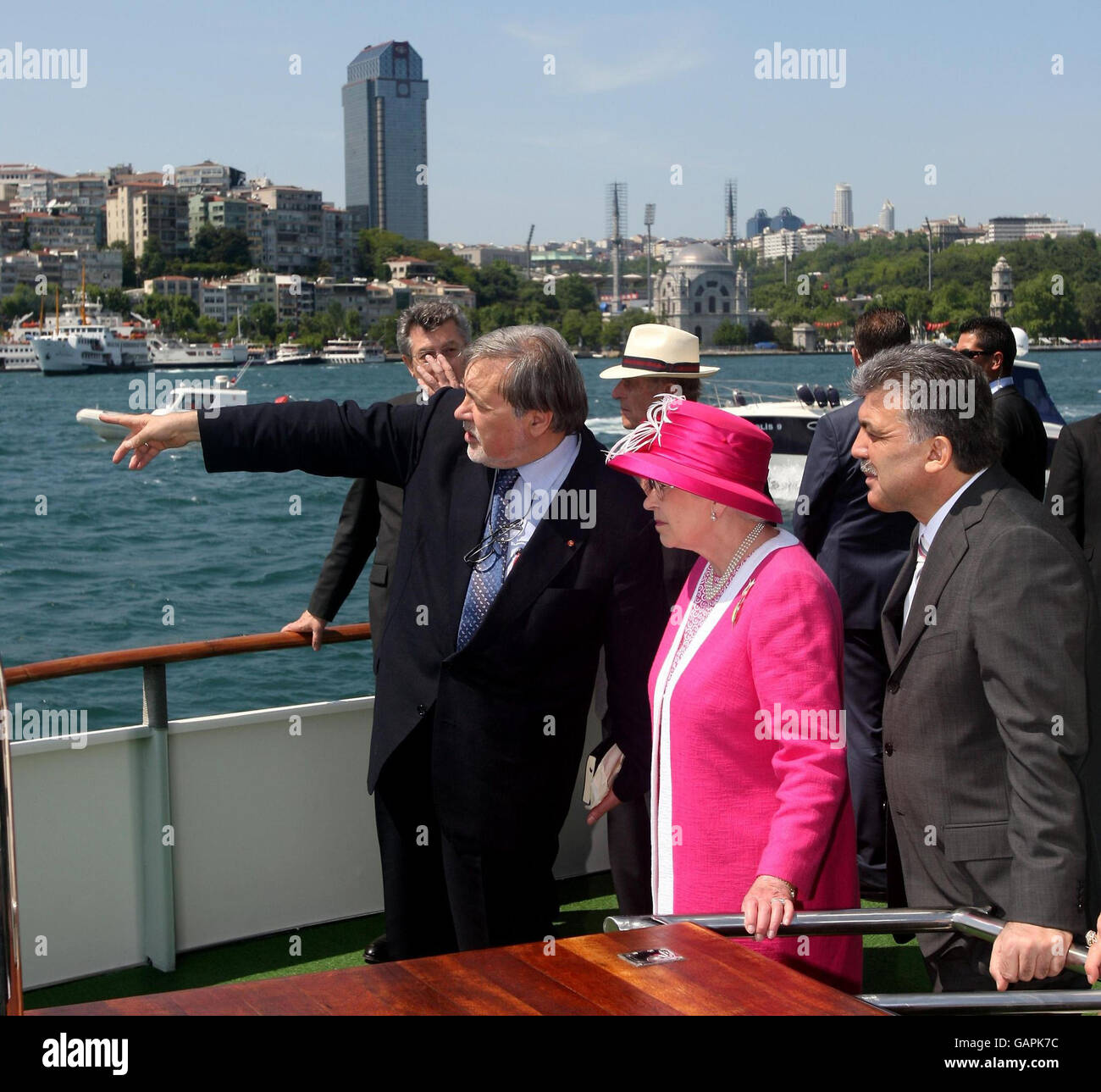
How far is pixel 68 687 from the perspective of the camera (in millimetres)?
12227

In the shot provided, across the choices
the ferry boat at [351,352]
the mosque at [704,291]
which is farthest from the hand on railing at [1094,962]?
the mosque at [704,291]

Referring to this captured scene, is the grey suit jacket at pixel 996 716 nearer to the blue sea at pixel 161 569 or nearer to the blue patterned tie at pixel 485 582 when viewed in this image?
the blue patterned tie at pixel 485 582

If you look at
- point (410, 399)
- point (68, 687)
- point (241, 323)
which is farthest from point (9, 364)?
point (410, 399)

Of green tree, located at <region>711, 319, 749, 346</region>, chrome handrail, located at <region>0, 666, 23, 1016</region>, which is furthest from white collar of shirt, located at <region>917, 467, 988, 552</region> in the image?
green tree, located at <region>711, 319, 749, 346</region>

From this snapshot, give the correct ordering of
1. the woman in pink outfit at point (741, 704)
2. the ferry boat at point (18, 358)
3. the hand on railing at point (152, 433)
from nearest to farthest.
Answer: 1. the woman in pink outfit at point (741, 704)
2. the hand on railing at point (152, 433)
3. the ferry boat at point (18, 358)

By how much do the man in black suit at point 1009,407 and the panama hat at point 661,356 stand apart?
76cm

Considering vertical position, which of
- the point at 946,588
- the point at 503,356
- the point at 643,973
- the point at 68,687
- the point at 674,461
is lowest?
the point at 68,687

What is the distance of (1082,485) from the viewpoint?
3307mm

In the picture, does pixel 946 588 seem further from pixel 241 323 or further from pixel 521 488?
pixel 241 323

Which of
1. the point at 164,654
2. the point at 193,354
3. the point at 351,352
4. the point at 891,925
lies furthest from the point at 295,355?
the point at 891,925

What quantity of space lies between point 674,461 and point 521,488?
0.38 m

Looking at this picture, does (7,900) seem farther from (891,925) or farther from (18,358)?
(18,358)

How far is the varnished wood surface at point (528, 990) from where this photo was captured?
134cm

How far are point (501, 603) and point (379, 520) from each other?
1.14 m
